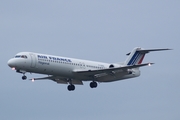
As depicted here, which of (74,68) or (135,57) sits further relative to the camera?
(135,57)

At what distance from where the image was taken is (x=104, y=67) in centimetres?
7338

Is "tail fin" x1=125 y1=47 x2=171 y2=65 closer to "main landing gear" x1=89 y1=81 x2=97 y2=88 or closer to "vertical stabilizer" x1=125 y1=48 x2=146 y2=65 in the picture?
"vertical stabilizer" x1=125 y1=48 x2=146 y2=65

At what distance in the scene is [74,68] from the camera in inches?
2751

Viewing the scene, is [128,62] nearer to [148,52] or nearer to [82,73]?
[148,52]

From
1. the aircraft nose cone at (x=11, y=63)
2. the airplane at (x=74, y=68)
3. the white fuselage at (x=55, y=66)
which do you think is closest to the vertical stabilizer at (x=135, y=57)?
the airplane at (x=74, y=68)

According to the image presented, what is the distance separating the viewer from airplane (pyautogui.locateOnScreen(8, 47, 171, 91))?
6694 centimetres

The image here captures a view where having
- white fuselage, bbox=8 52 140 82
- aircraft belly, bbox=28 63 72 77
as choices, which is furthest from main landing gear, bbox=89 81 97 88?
aircraft belly, bbox=28 63 72 77

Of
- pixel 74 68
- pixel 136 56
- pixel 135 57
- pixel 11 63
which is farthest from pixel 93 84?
pixel 11 63

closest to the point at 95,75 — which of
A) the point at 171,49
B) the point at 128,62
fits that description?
the point at 128,62

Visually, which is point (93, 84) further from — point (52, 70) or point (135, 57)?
point (135, 57)

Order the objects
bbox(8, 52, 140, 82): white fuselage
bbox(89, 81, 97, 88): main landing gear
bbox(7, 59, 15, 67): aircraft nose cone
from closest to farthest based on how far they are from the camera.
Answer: bbox(7, 59, 15, 67): aircraft nose cone → bbox(8, 52, 140, 82): white fuselage → bbox(89, 81, 97, 88): main landing gear

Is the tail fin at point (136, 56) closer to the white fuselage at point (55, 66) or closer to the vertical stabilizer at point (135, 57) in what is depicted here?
the vertical stabilizer at point (135, 57)

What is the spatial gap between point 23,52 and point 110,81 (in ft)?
38.1

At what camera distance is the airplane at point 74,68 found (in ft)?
220
